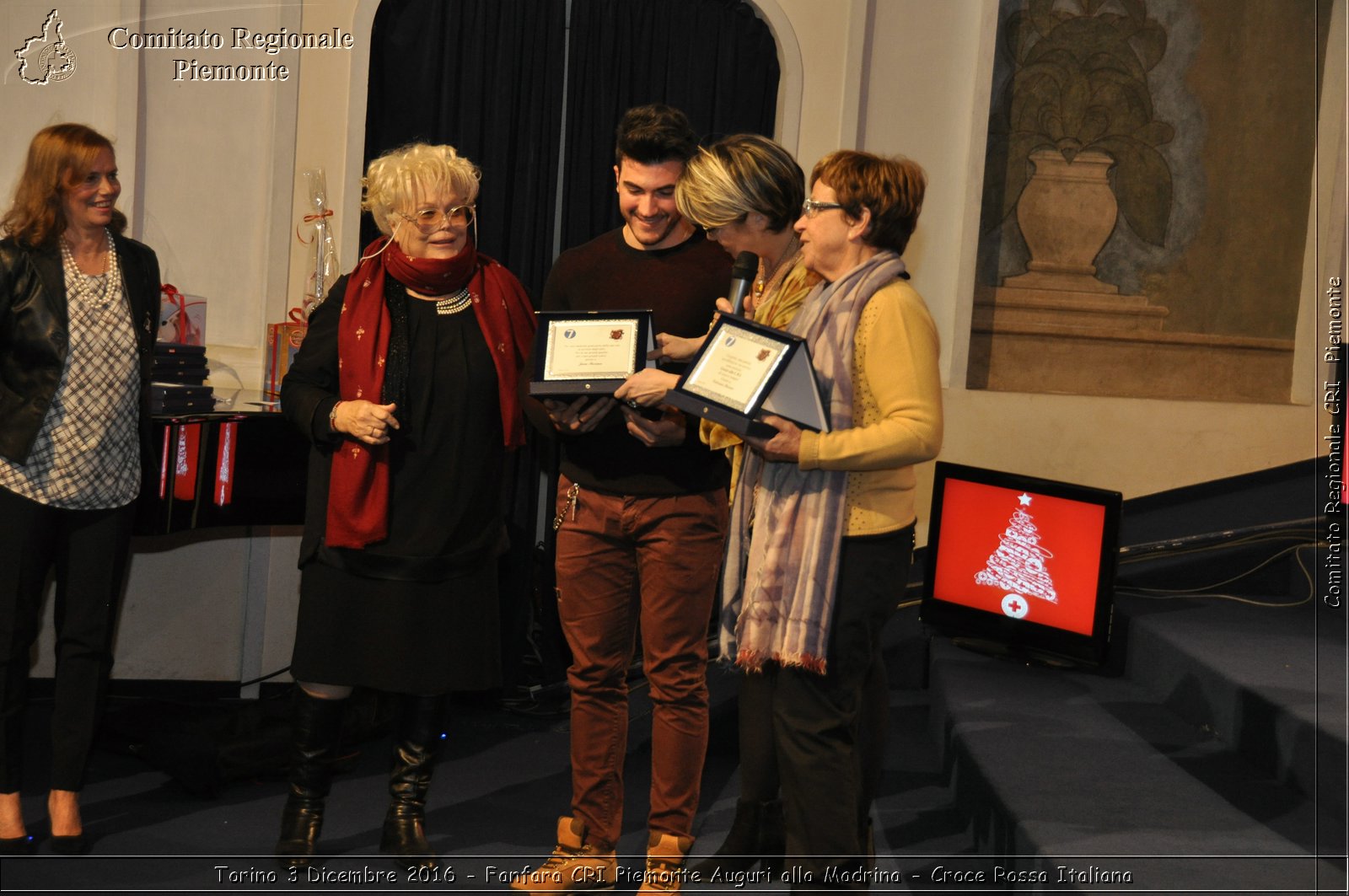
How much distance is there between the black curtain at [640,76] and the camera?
15.0 ft

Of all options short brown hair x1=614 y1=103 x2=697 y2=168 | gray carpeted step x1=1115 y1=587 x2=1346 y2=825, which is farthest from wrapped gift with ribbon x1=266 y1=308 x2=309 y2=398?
gray carpeted step x1=1115 y1=587 x2=1346 y2=825

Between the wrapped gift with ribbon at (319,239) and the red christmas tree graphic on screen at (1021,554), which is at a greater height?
the wrapped gift with ribbon at (319,239)

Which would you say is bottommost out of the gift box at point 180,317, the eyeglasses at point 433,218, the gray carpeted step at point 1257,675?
the gray carpeted step at point 1257,675

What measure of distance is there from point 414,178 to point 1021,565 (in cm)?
247

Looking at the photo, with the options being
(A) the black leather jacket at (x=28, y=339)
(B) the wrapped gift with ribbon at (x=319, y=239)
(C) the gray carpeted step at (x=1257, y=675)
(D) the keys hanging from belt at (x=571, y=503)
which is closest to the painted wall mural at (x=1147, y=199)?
(C) the gray carpeted step at (x=1257, y=675)

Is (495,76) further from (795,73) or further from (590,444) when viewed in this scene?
(590,444)

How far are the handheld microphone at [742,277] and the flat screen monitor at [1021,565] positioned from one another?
185 centimetres

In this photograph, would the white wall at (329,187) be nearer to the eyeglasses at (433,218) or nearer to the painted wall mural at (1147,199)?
the painted wall mural at (1147,199)

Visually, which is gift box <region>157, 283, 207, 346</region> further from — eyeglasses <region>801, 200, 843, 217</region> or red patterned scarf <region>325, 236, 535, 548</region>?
eyeglasses <region>801, 200, 843, 217</region>

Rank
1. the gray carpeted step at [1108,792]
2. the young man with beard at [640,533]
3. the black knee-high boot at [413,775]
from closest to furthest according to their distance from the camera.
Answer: the gray carpeted step at [1108,792] < the young man with beard at [640,533] < the black knee-high boot at [413,775]

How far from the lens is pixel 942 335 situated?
16.5ft

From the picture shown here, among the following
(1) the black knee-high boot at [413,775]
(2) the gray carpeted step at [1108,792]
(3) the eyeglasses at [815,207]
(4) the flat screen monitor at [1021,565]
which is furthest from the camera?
(4) the flat screen monitor at [1021,565]

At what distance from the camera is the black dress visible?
291 cm

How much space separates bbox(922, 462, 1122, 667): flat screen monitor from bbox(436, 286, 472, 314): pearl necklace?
204cm
